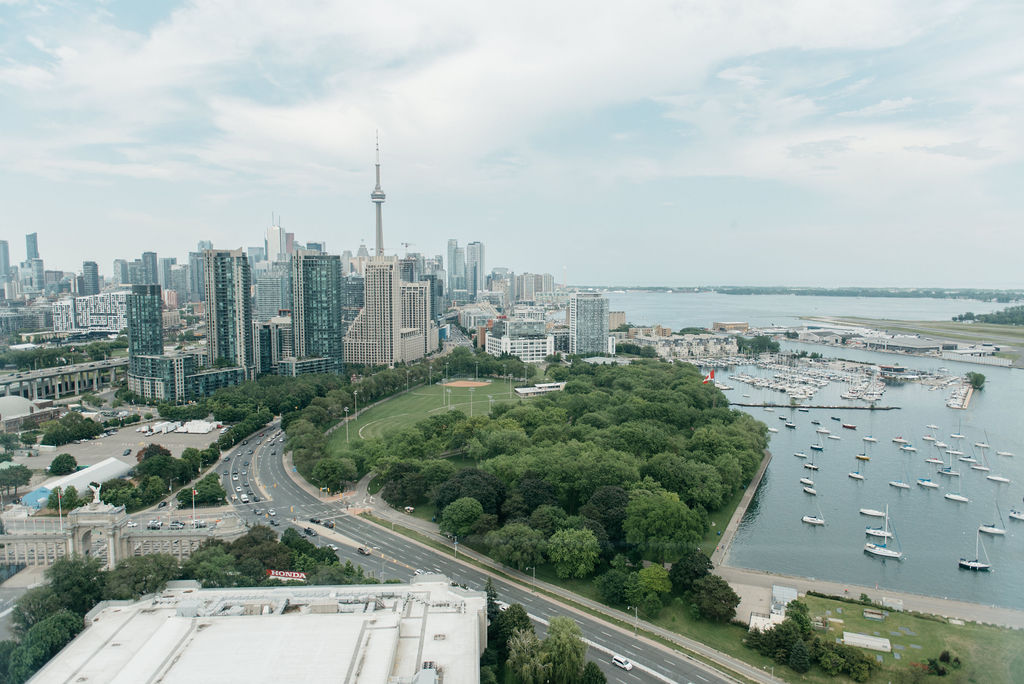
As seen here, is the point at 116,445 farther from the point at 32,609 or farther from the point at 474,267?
the point at 474,267

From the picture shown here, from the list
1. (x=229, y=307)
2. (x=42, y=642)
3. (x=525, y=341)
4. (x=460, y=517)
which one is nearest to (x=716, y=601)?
(x=460, y=517)

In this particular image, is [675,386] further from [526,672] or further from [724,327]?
[724,327]

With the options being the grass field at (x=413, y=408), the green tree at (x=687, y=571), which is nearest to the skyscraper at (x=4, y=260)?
the grass field at (x=413, y=408)

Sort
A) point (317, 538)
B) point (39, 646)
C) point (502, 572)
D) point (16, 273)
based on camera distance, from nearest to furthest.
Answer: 1. point (39, 646)
2. point (502, 572)
3. point (317, 538)
4. point (16, 273)

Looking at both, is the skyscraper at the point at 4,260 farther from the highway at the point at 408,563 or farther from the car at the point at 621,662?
the car at the point at 621,662

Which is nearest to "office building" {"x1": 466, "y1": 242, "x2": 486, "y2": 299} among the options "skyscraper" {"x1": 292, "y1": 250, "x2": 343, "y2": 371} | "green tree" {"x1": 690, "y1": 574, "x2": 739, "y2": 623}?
"skyscraper" {"x1": 292, "y1": 250, "x2": 343, "y2": 371}

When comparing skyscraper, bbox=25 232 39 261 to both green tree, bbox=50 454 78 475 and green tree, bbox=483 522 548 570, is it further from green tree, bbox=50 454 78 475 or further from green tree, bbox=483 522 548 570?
green tree, bbox=483 522 548 570

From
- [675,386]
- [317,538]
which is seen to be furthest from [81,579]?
[675,386]
